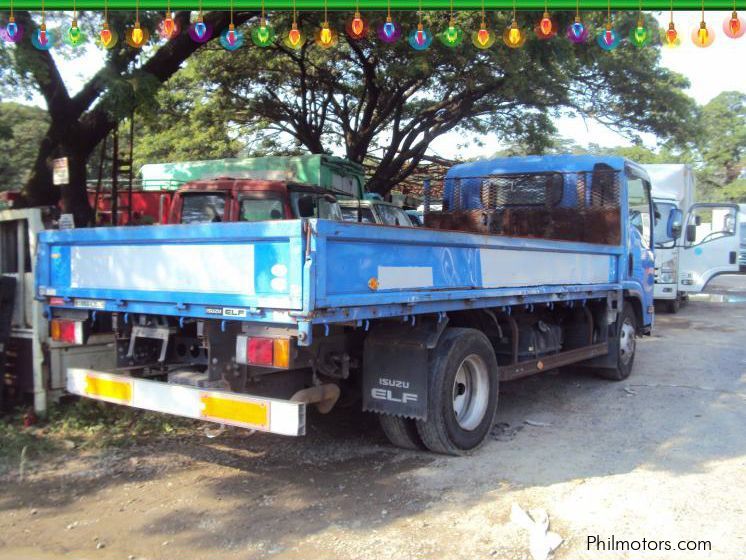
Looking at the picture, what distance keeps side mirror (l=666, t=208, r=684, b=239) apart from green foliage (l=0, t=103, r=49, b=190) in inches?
321

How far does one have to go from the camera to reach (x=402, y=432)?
4.95m

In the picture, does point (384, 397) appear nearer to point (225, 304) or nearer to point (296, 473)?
point (296, 473)

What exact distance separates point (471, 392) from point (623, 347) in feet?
11.4

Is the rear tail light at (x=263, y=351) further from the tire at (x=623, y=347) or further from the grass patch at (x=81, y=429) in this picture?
the tire at (x=623, y=347)

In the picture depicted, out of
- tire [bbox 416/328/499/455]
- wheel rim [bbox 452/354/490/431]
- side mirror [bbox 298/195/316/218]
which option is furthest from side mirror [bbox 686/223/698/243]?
side mirror [bbox 298/195/316/218]

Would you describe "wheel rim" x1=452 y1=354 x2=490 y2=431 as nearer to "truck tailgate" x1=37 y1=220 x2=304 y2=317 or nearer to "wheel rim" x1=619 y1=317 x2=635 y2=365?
"truck tailgate" x1=37 y1=220 x2=304 y2=317

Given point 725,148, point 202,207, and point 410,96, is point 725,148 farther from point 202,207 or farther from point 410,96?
point 202,207

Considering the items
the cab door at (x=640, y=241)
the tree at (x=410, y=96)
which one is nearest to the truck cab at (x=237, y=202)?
the cab door at (x=640, y=241)

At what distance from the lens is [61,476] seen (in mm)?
4551

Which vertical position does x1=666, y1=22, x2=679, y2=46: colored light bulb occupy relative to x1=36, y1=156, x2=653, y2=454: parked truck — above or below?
above

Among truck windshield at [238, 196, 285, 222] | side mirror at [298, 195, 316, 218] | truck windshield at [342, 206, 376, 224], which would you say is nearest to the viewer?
side mirror at [298, 195, 316, 218]

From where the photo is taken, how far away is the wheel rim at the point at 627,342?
25.9ft

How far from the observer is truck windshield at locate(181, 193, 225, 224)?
22.6 ft

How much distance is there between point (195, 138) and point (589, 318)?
14224 mm
